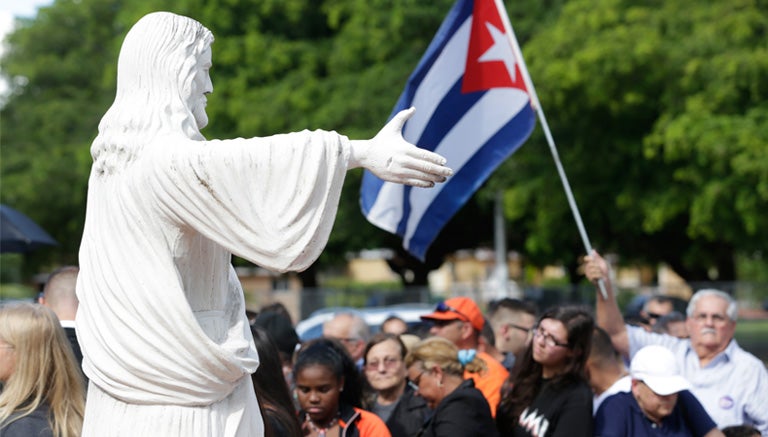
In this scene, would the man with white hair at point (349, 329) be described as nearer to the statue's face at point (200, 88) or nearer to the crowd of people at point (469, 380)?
the crowd of people at point (469, 380)

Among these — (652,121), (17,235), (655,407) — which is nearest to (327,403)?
(655,407)

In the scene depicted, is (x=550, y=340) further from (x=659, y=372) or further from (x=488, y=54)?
(x=488, y=54)

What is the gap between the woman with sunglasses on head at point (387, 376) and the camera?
677 centimetres

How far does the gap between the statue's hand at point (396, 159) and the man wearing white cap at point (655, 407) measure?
2678mm

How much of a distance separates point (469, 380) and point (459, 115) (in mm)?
2766

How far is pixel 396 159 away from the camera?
129 inches

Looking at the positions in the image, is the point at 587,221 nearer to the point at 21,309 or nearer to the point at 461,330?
the point at 461,330

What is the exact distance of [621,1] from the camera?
22.4 meters

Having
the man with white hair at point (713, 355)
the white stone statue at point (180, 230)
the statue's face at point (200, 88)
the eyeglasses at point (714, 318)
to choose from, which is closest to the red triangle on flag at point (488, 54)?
the man with white hair at point (713, 355)

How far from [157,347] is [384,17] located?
74.2 ft

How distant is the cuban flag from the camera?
26.6ft

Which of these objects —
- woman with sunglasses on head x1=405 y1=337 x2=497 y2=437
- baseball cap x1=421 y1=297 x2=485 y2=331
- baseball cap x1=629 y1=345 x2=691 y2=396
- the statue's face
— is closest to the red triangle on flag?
baseball cap x1=421 y1=297 x2=485 y2=331

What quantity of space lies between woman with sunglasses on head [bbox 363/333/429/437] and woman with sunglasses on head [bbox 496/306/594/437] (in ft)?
2.44

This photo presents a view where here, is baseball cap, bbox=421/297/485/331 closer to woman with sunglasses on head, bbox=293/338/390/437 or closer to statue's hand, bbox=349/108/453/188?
woman with sunglasses on head, bbox=293/338/390/437
